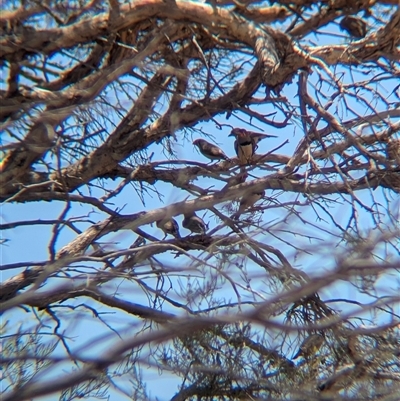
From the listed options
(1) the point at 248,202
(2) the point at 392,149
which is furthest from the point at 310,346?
(2) the point at 392,149

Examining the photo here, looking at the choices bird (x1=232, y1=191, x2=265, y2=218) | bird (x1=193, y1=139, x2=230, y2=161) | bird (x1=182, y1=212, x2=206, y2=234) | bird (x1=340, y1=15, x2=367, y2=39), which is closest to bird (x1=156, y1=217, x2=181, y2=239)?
bird (x1=182, y1=212, x2=206, y2=234)

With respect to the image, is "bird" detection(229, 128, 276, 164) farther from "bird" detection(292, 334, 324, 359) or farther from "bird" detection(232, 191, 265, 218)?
"bird" detection(292, 334, 324, 359)

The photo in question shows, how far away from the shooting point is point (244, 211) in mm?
4852

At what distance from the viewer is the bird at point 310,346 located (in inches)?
159

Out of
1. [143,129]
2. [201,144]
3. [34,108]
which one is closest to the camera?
[34,108]

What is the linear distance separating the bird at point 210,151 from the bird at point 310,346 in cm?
210

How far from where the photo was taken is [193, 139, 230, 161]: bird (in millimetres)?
5785

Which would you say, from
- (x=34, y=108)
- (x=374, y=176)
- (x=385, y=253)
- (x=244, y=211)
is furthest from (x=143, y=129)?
(x=385, y=253)

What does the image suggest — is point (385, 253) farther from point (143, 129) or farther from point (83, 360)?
point (143, 129)

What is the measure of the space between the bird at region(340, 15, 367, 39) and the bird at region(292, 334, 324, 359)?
215 centimetres

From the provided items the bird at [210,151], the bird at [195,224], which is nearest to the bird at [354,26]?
the bird at [210,151]

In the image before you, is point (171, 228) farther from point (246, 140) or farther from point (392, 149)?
point (392, 149)

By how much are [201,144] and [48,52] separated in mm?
1895

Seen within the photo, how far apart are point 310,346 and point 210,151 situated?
2.22m
